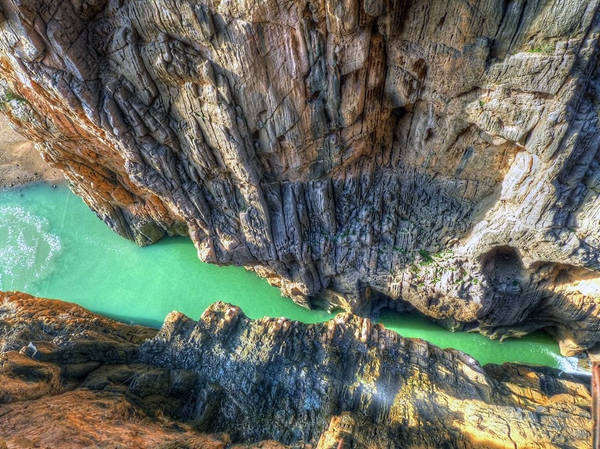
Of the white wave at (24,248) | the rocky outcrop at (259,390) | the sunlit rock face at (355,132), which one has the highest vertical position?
the sunlit rock face at (355,132)

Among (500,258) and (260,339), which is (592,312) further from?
(260,339)

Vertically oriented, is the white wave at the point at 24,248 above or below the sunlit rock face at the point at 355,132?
below

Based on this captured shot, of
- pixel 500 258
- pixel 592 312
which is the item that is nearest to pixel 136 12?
pixel 500 258

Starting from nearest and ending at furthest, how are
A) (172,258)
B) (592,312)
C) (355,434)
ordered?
(355,434), (592,312), (172,258)

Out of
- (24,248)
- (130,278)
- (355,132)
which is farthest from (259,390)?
(24,248)

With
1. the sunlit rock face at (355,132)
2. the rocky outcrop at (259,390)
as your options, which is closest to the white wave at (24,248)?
the sunlit rock face at (355,132)

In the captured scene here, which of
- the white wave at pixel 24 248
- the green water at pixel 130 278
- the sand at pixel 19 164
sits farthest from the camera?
the sand at pixel 19 164

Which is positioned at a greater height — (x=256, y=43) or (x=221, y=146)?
(x=256, y=43)

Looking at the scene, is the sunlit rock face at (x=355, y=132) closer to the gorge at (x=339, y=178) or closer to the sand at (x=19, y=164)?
the gorge at (x=339, y=178)
